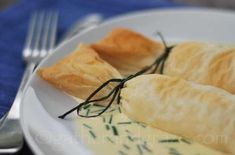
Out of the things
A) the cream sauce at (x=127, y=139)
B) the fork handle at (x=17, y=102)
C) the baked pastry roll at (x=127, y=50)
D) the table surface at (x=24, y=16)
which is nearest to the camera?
the cream sauce at (x=127, y=139)

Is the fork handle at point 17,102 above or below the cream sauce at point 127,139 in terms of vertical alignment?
below

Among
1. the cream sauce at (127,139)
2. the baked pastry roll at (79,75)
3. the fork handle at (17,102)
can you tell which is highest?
the baked pastry roll at (79,75)

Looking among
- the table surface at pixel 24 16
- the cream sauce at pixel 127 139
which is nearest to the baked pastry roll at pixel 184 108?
the cream sauce at pixel 127 139

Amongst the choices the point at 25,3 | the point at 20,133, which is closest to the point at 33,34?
the point at 25,3

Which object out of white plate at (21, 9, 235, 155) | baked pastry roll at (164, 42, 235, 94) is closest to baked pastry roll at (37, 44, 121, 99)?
white plate at (21, 9, 235, 155)

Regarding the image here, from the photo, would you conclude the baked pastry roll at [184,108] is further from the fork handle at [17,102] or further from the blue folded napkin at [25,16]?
the blue folded napkin at [25,16]

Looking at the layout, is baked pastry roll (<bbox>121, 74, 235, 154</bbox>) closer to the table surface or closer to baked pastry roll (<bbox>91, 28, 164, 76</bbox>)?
baked pastry roll (<bbox>91, 28, 164, 76</bbox>)
